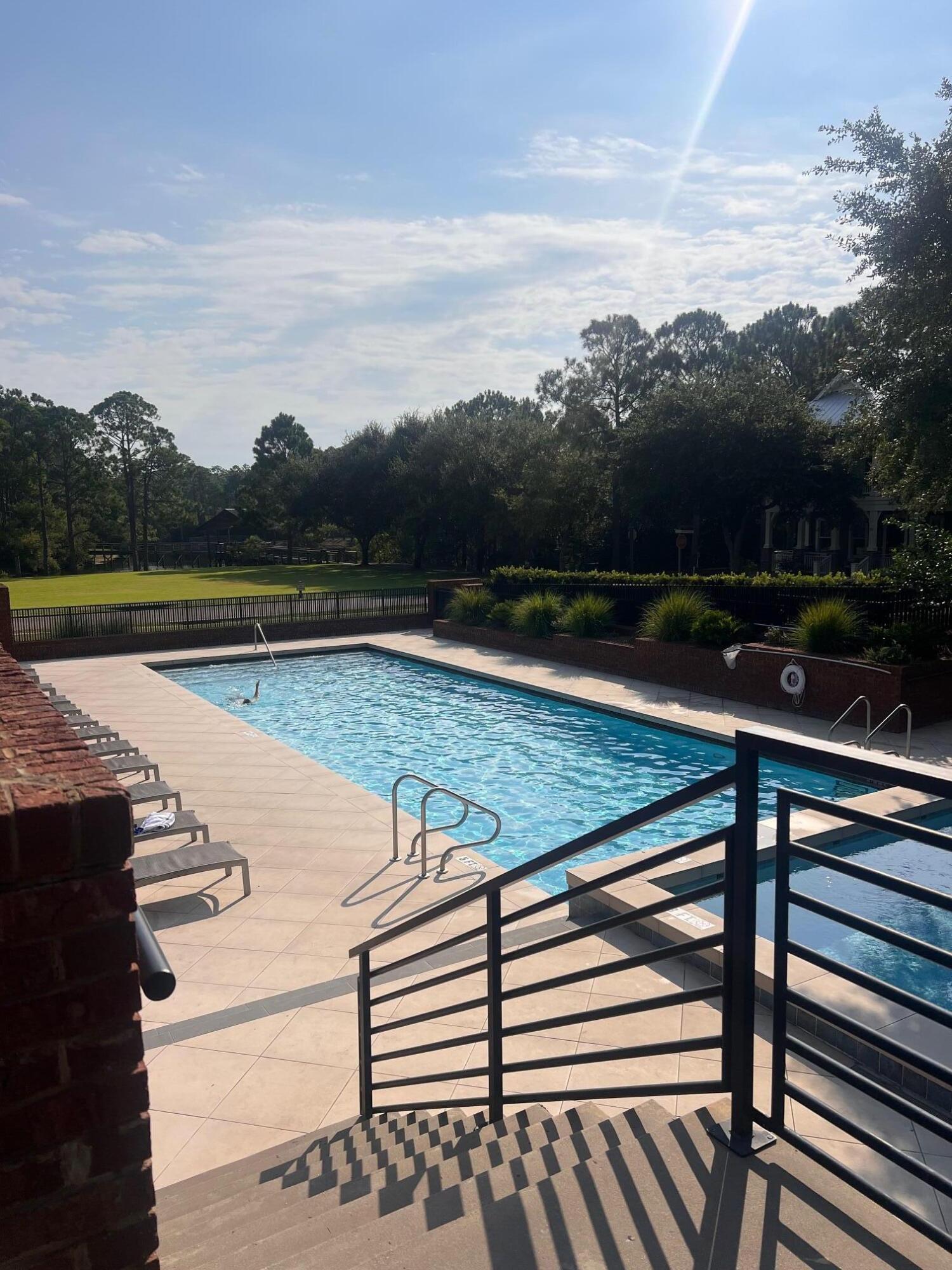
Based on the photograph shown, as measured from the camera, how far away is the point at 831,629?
14766 mm

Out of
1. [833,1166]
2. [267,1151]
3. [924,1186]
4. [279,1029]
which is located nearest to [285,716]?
[279,1029]

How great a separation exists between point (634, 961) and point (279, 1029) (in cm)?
409

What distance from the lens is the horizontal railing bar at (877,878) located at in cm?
170

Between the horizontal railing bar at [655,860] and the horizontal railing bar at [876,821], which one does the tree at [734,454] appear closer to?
the horizontal railing bar at [655,860]

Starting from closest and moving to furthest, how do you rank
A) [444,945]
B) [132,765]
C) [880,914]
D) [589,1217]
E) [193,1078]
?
[589,1217] → [444,945] → [193,1078] → [880,914] → [132,765]

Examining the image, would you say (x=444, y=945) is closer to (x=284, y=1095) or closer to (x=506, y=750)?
(x=284, y=1095)

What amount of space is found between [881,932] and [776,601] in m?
16.2

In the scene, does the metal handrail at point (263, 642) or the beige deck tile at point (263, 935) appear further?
the metal handrail at point (263, 642)

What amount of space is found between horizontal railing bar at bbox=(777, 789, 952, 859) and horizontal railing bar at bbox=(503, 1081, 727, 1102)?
0.82 meters

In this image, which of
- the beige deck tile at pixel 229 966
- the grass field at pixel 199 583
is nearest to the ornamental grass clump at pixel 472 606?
the grass field at pixel 199 583

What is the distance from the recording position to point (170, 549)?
70688mm

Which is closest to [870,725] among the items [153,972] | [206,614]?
[153,972]

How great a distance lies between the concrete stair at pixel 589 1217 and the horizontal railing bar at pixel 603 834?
786 millimetres

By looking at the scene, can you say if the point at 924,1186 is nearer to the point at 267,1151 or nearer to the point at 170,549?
the point at 267,1151
